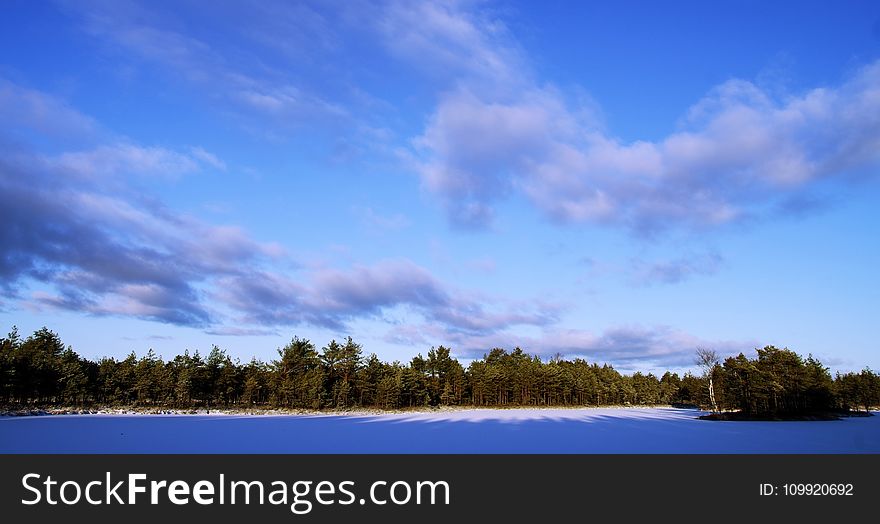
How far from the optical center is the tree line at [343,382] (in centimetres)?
6850

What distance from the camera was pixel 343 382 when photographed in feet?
288

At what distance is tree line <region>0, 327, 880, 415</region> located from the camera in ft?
225
